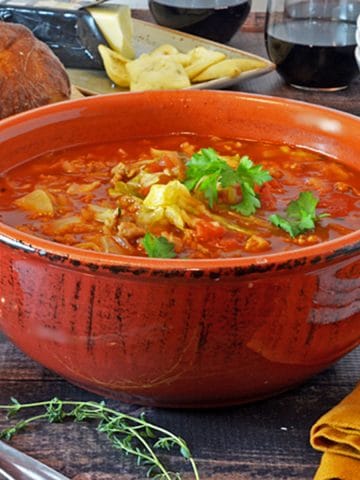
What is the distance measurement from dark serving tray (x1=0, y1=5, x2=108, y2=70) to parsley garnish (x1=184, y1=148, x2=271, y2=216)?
1.51 metres

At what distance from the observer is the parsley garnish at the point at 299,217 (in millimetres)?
1476

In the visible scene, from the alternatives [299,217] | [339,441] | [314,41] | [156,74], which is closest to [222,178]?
[299,217]

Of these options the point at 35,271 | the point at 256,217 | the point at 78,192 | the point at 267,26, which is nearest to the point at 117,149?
the point at 78,192

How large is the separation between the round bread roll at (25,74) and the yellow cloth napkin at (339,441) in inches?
50.1

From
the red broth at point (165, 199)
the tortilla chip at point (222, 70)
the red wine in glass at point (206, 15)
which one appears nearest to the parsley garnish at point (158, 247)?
the red broth at point (165, 199)

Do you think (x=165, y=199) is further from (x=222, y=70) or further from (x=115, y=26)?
(x=115, y=26)

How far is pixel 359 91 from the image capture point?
305 cm

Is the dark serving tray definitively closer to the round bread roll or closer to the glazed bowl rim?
the round bread roll

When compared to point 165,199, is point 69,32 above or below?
below

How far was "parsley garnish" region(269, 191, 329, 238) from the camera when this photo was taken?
4.84 ft

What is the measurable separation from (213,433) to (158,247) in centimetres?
27

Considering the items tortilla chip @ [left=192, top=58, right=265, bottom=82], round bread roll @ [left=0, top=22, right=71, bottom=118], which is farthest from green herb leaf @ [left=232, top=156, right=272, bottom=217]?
tortilla chip @ [left=192, top=58, right=265, bottom=82]

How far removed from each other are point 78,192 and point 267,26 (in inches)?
64.0

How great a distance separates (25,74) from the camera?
7.81 feet
